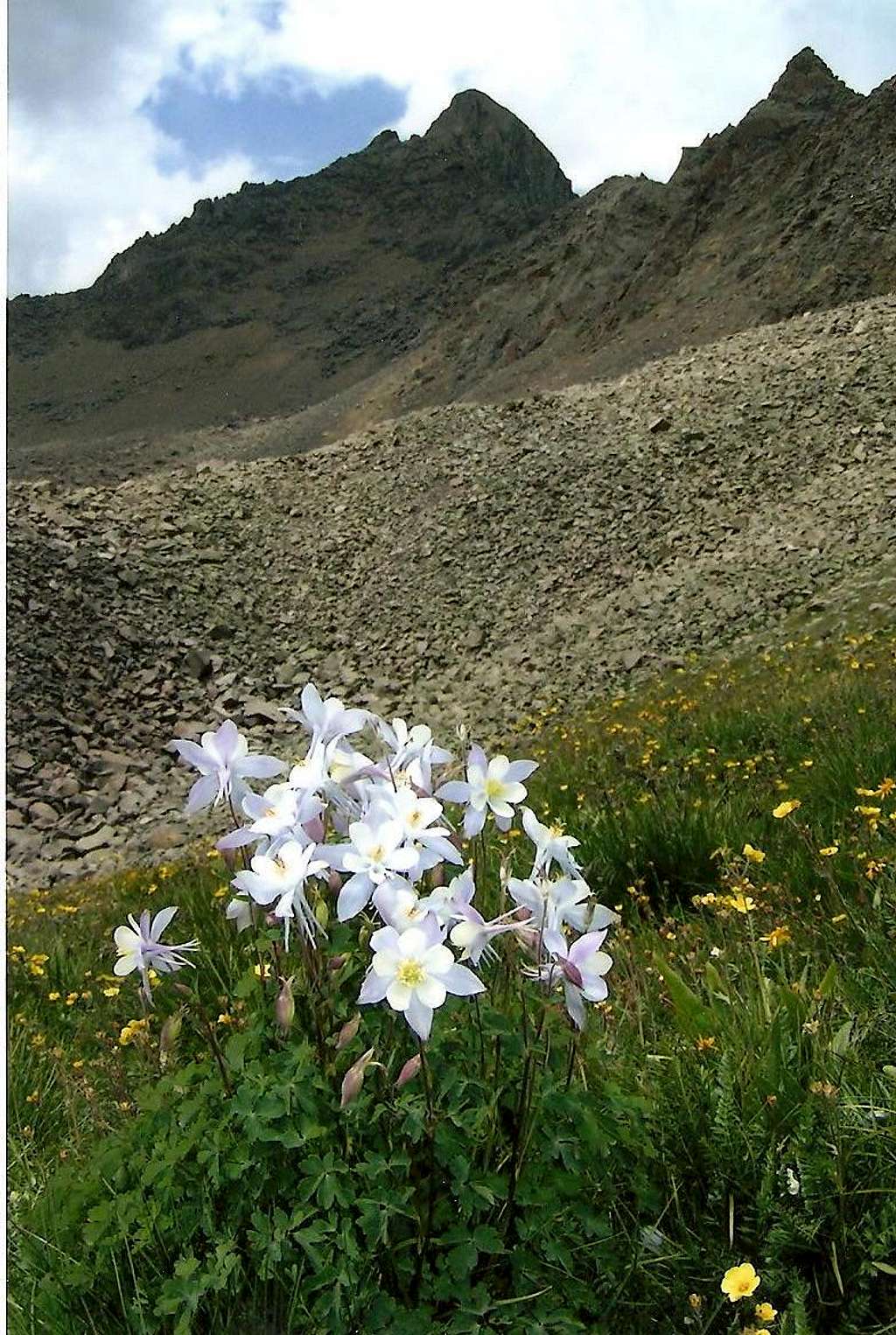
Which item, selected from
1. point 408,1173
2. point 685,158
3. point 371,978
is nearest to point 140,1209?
point 408,1173

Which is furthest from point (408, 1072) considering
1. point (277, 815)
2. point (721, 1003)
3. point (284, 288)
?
point (284, 288)

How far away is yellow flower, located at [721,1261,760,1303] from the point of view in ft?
6.09

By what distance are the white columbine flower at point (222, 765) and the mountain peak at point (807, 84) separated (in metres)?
60.5

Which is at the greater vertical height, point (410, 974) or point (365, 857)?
point (365, 857)

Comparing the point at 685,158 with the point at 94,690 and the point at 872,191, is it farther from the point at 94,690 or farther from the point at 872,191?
the point at 94,690

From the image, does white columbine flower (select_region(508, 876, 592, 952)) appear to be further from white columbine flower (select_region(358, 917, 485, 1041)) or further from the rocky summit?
the rocky summit

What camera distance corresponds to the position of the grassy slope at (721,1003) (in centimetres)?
208

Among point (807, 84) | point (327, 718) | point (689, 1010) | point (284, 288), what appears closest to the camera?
point (327, 718)

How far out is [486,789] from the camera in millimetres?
1999

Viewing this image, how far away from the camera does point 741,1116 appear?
223cm

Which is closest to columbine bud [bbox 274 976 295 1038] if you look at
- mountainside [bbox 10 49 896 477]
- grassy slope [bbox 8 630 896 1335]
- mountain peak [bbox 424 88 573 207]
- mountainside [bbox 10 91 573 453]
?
grassy slope [bbox 8 630 896 1335]

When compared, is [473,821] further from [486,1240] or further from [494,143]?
[494,143]

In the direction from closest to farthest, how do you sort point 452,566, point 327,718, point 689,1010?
point 327,718 < point 689,1010 < point 452,566

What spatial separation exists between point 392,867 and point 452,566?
63.6ft
